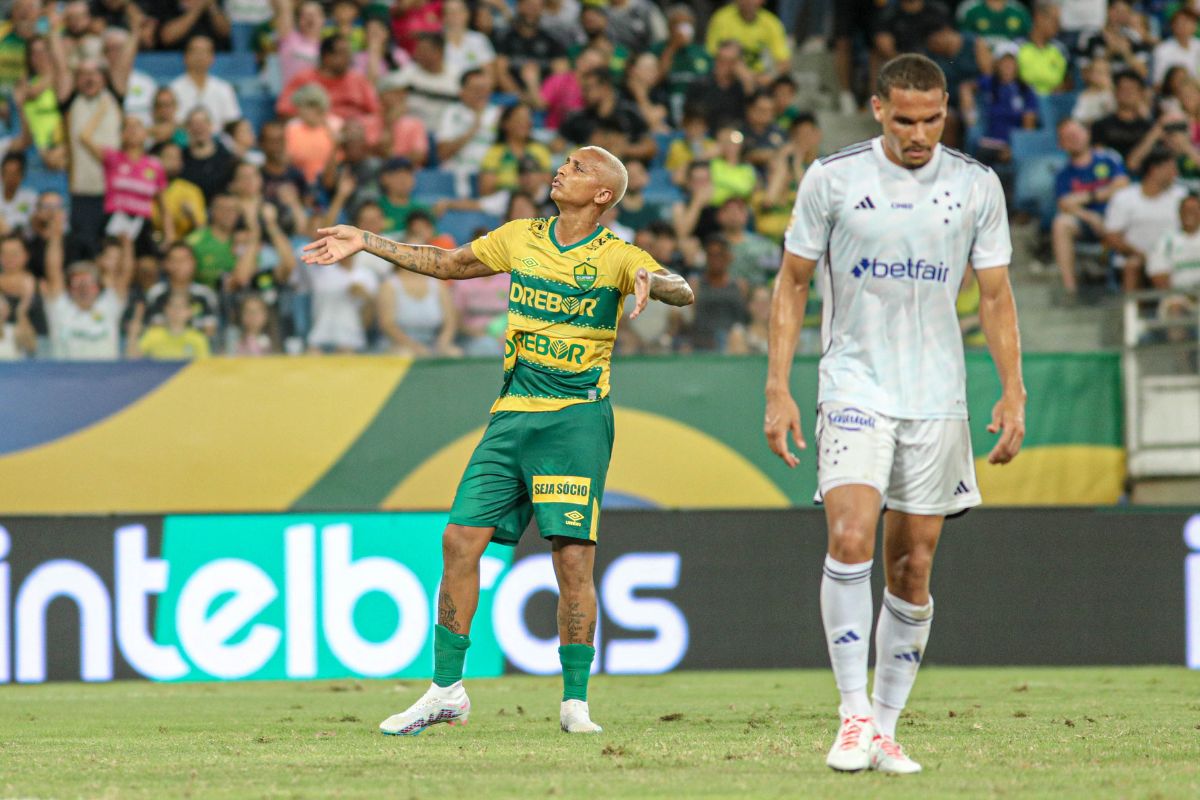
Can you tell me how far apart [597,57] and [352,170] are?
294cm

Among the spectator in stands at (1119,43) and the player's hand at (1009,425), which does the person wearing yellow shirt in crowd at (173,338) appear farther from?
the spectator in stands at (1119,43)

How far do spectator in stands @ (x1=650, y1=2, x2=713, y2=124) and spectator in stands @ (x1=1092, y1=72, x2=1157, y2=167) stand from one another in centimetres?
372

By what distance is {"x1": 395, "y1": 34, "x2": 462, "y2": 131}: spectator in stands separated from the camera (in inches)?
624

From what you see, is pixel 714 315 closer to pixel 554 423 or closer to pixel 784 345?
pixel 554 423

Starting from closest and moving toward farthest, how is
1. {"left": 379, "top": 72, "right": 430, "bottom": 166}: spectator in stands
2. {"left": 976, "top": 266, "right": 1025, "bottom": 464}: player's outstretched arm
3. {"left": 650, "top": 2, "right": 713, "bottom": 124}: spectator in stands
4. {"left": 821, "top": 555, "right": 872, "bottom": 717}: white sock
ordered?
{"left": 821, "top": 555, "right": 872, "bottom": 717}: white sock → {"left": 976, "top": 266, "right": 1025, "bottom": 464}: player's outstretched arm → {"left": 379, "top": 72, "right": 430, "bottom": 166}: spectator in stands → {"left": 650, "top": 2, "right": 713, "bottom": 124}: spectator in stands

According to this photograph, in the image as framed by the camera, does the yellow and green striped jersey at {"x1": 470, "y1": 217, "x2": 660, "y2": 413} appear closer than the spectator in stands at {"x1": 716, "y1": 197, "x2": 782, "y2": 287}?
Yes

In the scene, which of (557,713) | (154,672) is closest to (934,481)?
(557,713)

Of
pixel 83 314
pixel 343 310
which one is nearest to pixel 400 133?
pixel 343 310

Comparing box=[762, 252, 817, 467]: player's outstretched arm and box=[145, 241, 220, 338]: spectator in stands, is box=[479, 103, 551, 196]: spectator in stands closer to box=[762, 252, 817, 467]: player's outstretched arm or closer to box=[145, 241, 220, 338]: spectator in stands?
box=[145, 241, 220, 338]: spectator in stands

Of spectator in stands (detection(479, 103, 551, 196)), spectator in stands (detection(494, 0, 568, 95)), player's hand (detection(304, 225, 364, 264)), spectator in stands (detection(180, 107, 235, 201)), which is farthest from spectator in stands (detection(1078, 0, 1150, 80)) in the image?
player's hand (detection(304, 225, 364, 264))

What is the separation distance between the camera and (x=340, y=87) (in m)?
15.5

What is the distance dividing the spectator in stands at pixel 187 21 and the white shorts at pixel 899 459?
11817 millimetres

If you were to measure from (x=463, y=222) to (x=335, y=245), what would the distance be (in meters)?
7.01

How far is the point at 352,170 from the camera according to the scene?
1455 cm
